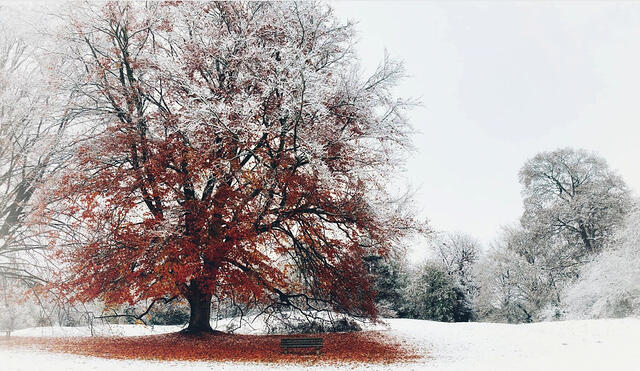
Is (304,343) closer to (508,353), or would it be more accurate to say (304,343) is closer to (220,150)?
(508,353)

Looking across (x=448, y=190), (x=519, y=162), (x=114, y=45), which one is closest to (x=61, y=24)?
(x=114, y=45)

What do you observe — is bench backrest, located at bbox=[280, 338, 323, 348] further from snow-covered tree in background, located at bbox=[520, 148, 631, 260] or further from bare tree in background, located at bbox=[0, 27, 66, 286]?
snow-covered tree in background, located at bbox=[520, 148, 631, 260]

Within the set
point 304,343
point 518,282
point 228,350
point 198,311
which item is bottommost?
point 228,350

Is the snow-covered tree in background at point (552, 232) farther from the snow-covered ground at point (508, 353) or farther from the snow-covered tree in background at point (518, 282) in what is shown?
the snow-covered ground at point (508, 353)

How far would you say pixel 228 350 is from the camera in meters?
10.7

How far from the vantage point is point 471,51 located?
82.4 feet

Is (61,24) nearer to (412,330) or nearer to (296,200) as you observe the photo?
(296,200)

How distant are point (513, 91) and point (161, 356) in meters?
32.0

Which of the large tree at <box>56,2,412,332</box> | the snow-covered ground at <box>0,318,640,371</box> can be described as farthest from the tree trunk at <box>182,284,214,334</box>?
the snow-covered ground at <box>0,318,640,371</box>

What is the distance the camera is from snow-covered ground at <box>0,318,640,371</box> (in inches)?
327

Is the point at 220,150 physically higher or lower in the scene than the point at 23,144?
lower

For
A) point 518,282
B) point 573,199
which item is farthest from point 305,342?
point 518,282

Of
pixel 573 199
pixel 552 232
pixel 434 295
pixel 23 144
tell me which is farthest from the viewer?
pixel 434 295

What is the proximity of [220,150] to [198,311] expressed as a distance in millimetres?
5443
